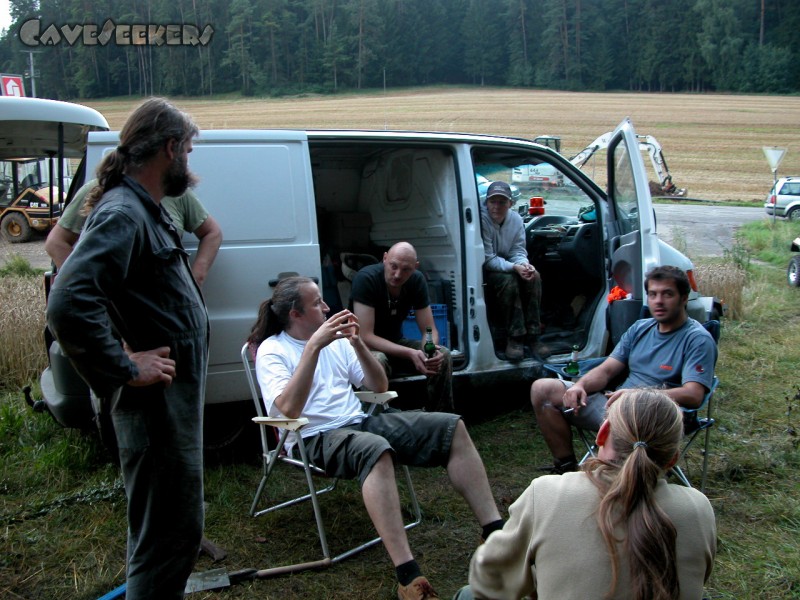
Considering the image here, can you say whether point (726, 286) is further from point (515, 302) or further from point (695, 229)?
point (695, 229)

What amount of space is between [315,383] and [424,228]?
2172mm

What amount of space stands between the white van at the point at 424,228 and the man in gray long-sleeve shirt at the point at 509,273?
14cm

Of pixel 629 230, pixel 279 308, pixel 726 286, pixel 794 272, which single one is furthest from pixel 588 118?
pixel 279 308

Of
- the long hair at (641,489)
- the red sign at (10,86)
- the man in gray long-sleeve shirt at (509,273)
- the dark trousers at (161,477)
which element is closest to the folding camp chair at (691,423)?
the man in gray long-sleeve shirt at (509,273)

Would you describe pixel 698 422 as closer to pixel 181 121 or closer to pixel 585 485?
pixel 585 485

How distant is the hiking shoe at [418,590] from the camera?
2.71 m

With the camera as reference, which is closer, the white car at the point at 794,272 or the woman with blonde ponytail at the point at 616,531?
the woman with blonde ponytail at the point at 616,531

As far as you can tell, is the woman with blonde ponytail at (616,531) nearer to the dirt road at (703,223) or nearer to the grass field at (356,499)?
the grass field at (356,499)

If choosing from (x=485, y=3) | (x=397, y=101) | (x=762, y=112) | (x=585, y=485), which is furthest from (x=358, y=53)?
(x=585, y=485)

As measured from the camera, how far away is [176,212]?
11.7 ft

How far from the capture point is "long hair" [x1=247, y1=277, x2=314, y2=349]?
336 cm

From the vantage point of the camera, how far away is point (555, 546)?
5.21 ft

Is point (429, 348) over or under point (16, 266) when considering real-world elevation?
over

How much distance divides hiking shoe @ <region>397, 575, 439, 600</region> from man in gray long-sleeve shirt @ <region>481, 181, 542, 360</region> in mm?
2271
